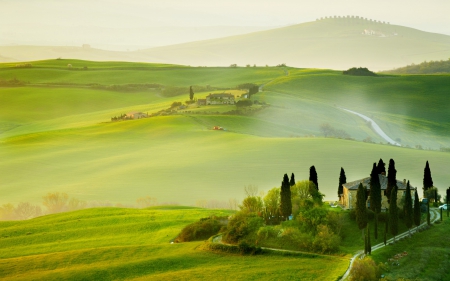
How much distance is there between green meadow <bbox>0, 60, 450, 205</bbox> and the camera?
102m

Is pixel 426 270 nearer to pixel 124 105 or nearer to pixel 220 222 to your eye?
pixel 220 222

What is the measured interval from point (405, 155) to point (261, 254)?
58.6m

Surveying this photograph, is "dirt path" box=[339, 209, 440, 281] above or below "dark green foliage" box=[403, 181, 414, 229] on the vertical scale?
below

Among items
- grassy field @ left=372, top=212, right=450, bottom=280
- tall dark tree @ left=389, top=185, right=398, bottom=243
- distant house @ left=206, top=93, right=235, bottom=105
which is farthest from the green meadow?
grassy field @ left=372, top=212, right=450, bottom=280

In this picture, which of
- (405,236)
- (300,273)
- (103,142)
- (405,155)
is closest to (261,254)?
(300,273)

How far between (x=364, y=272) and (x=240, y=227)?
1601 cm

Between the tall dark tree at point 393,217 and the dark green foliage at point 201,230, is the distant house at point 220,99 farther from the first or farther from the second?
the tall dark tree at point 393,217

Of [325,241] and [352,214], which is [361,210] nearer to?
[352,214]

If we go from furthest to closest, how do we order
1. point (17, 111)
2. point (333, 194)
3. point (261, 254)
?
point (17, 111) < point (333, 194) < point (261, 254)

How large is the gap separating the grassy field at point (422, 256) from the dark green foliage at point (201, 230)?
18.1 meters

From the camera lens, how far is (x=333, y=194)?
A: 287 ft

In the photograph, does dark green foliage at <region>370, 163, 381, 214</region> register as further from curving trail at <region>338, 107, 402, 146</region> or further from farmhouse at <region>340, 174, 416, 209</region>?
curving trail at <region>338, 107, 402, 146</region>

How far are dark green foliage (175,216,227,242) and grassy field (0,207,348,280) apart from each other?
5.76ft

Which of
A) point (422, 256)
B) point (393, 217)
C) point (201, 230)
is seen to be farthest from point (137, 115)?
point (422, 256)
